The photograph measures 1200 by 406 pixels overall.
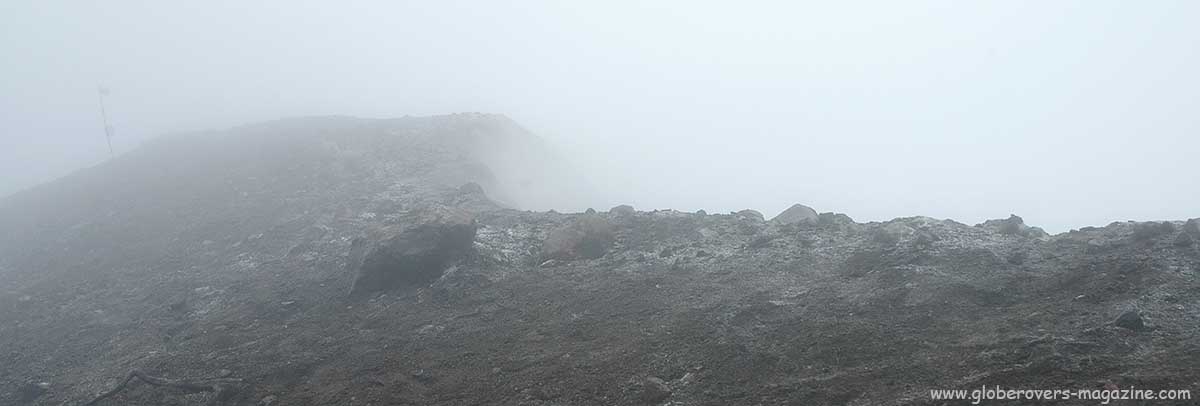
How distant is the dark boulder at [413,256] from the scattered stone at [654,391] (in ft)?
27.4

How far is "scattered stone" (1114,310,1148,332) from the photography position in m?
9.02

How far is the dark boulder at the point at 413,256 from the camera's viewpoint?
1666cm

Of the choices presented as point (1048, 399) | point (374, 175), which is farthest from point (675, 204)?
point (1048, 399)

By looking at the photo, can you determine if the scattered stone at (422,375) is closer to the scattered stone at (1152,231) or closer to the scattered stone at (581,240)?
the scattered stone at (581,240)

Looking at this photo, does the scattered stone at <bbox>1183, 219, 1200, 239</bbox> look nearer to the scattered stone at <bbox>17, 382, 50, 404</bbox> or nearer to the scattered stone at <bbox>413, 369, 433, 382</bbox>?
the scattered stone at <bbox>413, 369, 433, 382</bbox>

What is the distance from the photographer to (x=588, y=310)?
1391 cm

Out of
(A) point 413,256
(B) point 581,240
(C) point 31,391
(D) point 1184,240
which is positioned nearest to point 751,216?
(B) point 581,240

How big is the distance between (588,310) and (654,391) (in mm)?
4188

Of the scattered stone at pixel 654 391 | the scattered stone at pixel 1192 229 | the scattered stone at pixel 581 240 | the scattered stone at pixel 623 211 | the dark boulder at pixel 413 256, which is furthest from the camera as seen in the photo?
the scattered stone at pixel 623 211

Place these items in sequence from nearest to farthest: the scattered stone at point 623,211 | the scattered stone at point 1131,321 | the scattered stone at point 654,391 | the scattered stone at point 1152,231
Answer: the scattered stone at point 1131,321, the scattered stone at point 654,391, the scattered stone at point 1152,231, the scattered stone at point 623,211

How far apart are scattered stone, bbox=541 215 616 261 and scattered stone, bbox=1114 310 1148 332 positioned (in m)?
11.2

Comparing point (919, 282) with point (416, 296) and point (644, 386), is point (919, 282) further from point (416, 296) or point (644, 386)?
point (416, 296)

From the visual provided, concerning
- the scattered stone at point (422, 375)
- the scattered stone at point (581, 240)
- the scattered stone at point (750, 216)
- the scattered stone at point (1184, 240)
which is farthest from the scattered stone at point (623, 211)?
the scattered stone at point (1184, 240)

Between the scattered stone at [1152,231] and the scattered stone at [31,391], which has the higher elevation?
the scattered stone at [1152,231]
